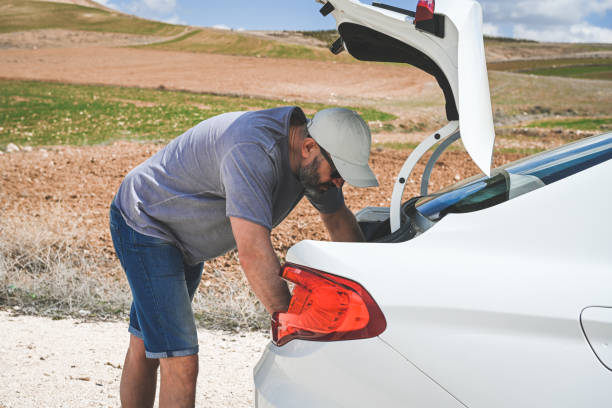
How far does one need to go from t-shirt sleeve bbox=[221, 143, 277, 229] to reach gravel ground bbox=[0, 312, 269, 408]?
5.47ft

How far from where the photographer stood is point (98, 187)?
8.05 meters

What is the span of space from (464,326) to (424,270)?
17cm

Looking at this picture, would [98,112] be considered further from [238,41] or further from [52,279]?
[238,41]

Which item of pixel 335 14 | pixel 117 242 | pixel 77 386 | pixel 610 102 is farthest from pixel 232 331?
pixel 610 102

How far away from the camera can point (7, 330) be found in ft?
12.6

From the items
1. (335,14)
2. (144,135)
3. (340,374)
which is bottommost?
(144,135)

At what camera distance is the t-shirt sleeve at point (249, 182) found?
70.9 inches

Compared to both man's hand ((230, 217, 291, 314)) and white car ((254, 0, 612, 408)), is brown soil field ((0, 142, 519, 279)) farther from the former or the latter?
white car ((254, 0, 612, 408))

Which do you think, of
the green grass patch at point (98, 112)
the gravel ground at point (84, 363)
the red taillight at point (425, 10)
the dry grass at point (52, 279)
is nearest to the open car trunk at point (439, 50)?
the red taillight at point (425, 10)

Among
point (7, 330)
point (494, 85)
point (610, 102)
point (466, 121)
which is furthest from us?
point (494, 85)

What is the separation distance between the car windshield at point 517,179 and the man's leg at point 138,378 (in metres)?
1.35

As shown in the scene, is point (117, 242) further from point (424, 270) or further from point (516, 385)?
point (516, 385)

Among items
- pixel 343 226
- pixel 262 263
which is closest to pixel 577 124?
pixel 343 226

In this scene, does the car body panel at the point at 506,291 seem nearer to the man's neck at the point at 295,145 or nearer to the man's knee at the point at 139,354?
the man's neck at the point at 295,145
